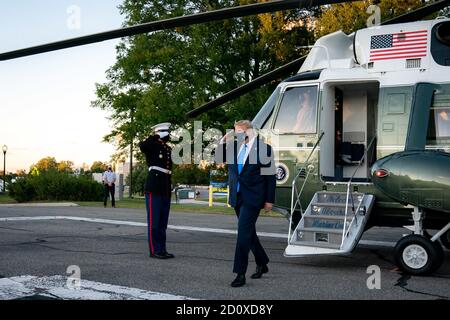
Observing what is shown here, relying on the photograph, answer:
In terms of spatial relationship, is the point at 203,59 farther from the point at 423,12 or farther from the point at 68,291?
the point at 68,291

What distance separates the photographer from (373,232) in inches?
529

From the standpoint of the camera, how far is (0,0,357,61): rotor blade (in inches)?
245

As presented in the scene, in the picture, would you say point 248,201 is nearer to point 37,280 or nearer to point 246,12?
point 246,12

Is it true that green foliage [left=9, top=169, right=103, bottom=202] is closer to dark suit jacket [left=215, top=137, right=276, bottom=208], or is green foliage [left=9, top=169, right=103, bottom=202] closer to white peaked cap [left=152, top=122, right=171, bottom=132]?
white peaked cap [left=152, top=122, right=171, bottom=132]

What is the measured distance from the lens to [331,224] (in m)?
7.89

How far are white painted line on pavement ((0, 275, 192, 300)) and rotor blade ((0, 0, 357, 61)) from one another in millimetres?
3001

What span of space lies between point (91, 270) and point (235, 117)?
18016 millimetres

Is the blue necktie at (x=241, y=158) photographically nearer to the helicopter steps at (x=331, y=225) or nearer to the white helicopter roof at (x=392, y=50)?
the helicopter steps at (x=331, y=225)

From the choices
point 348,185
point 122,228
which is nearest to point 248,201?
point 348,185

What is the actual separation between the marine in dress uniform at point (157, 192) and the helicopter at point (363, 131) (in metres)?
1.57

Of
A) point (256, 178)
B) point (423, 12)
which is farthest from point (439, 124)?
point (256, 178)

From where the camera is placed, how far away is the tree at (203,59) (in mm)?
25047

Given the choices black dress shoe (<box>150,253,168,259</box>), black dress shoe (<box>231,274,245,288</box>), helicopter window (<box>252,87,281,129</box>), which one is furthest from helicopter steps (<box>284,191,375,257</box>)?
black dress shoe (<box>150,253,168,259</box>)

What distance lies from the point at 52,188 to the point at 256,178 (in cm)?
2318
